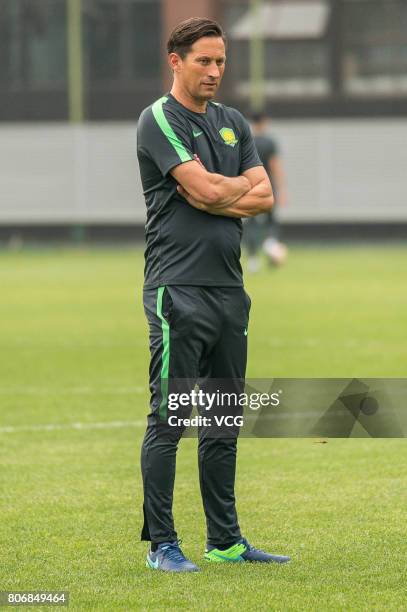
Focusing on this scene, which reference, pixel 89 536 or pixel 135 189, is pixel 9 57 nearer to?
pixel 135 189

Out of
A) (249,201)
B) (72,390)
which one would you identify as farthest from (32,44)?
(249,201)

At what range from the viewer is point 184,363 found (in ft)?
19.7

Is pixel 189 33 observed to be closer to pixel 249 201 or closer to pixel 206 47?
pixel 206 47

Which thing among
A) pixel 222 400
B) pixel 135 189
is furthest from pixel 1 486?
pixel 135 189

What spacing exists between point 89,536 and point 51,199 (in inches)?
1343

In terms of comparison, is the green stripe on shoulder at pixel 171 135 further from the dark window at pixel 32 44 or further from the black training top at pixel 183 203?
the dark window at pixel 32 44

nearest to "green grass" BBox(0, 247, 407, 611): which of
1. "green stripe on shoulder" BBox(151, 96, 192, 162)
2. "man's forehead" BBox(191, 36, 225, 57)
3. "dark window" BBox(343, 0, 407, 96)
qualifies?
"green stripe on shoulder" BBox(151, 96, 192, 162)

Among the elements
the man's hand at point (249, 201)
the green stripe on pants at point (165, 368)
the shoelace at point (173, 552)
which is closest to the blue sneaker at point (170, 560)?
the shoelace at point (173, 552)

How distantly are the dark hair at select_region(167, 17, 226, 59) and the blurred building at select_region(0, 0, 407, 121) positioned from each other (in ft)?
107

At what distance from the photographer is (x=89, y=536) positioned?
6777mm

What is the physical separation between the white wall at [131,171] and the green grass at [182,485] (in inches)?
860

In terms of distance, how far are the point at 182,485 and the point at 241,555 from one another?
1.86 meters

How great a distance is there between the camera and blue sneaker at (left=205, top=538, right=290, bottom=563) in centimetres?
618

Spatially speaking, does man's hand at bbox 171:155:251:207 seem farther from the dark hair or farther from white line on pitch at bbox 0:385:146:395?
white line on pitch at bbox 0:385:146:395
